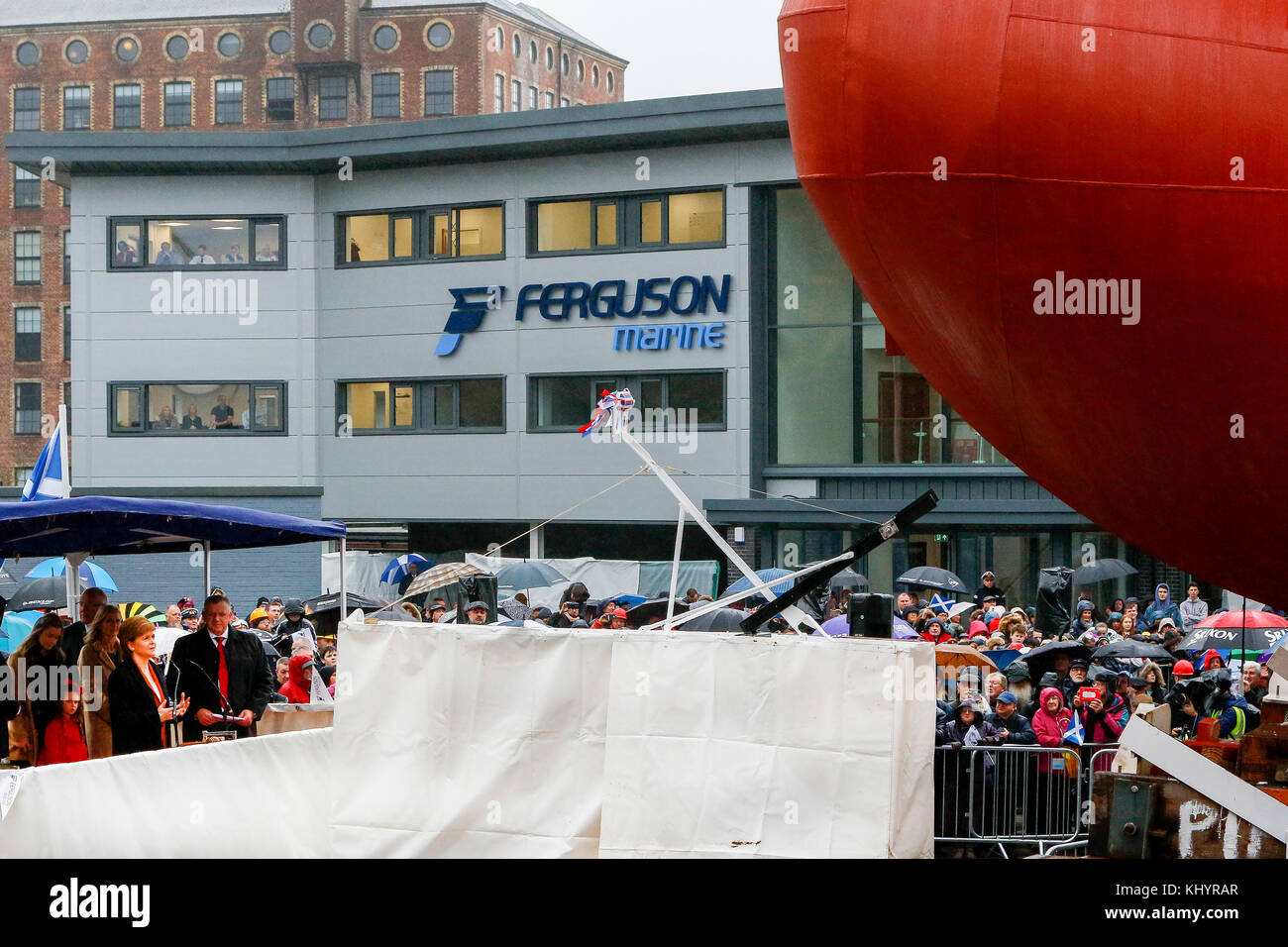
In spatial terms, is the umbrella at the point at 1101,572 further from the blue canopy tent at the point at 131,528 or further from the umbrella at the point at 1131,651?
the blue canopy tent at the point at 131,528

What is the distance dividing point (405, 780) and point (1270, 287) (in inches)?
228

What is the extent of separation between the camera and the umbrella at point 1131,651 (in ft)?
55.1

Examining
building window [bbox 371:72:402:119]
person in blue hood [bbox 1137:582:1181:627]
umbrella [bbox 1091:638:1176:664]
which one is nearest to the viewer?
umbrella [bbox 1091:638:1176:664]

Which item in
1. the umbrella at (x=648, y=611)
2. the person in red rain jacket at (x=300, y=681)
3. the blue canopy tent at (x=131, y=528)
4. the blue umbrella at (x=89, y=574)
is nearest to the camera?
the blue canopy tent at (x=131, y=528)

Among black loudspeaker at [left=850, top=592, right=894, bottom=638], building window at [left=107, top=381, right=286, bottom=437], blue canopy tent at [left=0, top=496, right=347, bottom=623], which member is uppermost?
building window at [left=107, top=381, right=286, bottom=437]

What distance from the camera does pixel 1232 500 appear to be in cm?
588

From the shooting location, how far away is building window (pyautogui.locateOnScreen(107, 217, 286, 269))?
133ft

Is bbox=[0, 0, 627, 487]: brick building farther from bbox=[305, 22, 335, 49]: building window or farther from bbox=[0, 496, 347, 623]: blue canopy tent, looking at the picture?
bbox=[0, 496, 347, 623]: blue canopy tent

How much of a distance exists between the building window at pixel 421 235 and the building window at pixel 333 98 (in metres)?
48.2

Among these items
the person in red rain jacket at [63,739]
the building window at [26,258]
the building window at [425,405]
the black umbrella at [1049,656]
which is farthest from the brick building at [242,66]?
the person in red rain jacket at [63,739]

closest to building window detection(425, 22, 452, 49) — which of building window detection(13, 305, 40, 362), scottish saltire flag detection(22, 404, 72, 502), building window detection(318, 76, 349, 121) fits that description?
building window detection(318, 76, 349, 121)

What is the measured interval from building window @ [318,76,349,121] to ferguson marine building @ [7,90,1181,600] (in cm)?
4557
